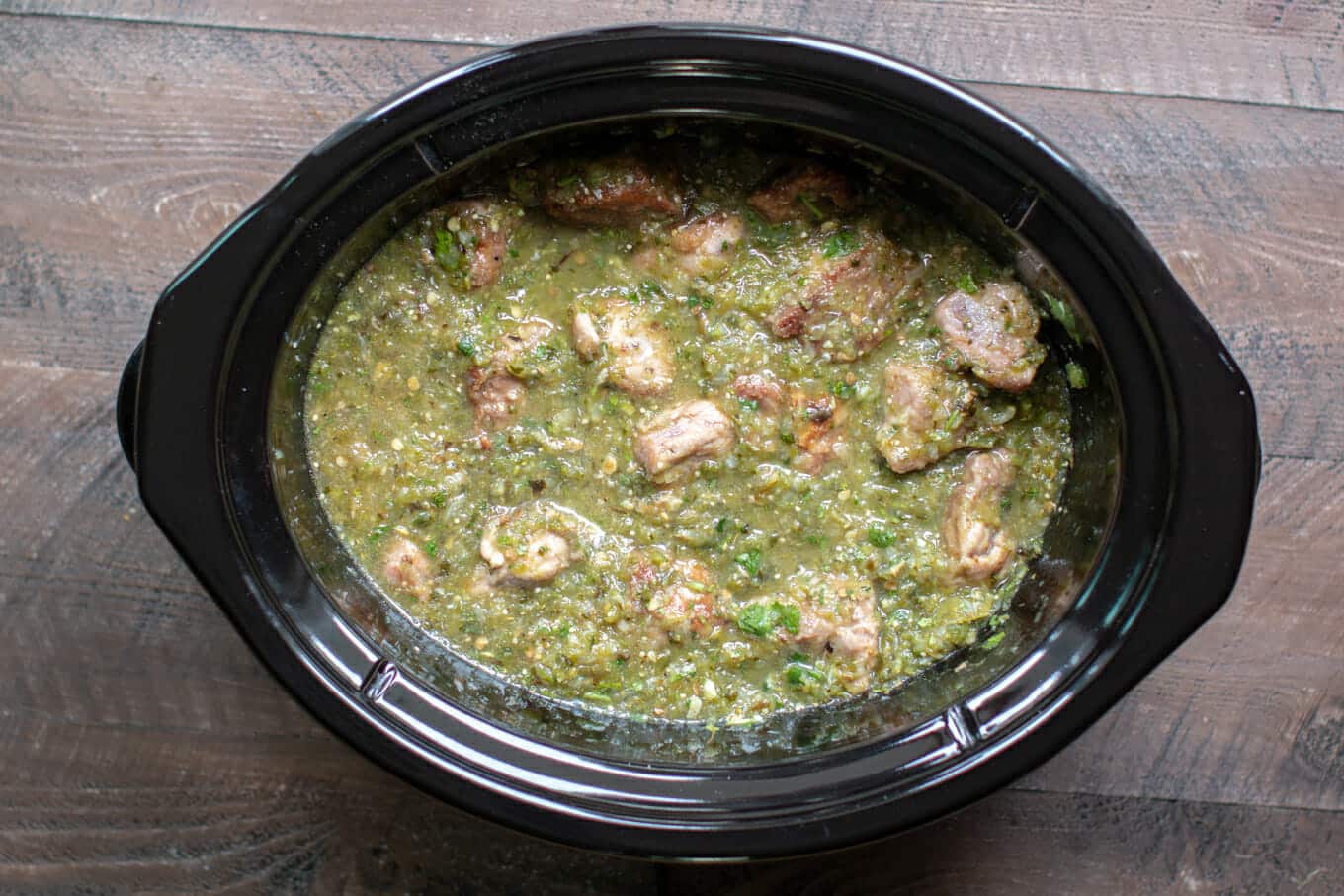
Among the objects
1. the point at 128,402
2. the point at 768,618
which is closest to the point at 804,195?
the point at 768,618

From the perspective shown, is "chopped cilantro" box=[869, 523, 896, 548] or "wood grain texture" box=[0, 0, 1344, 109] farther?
"wood grain texture" box=[0, 0, 1344, 109]

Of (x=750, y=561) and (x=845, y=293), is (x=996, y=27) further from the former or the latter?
(x=750, y=561)

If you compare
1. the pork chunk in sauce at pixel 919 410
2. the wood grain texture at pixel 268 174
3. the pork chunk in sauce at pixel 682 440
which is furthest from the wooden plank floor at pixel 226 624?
the pork chunk in sauce at pixel 682 440

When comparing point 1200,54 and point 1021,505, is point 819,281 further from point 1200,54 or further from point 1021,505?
point 1200,54

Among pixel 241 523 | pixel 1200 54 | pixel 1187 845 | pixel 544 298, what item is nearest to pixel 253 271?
pixel 241 523

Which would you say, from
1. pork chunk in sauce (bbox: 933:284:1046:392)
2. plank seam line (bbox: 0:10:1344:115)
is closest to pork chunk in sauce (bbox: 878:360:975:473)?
pork chunk in sauce (bbox: 933:284:1046:392)

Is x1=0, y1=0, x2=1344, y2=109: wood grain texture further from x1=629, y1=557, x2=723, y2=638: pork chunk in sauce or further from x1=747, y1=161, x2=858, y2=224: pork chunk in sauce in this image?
x1=629, y1=557, x2=723, y2=638: pork chunk in sauce

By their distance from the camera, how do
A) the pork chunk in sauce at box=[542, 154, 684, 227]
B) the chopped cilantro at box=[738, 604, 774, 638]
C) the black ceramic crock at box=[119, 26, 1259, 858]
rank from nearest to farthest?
Result: the black ceramic crock at box=[119, 26, 1259, 858] < the pork chunk in sauce at box=[542, 154, 684, 227] < the chopped cilantro at box=[738, 604, 774, 638]
